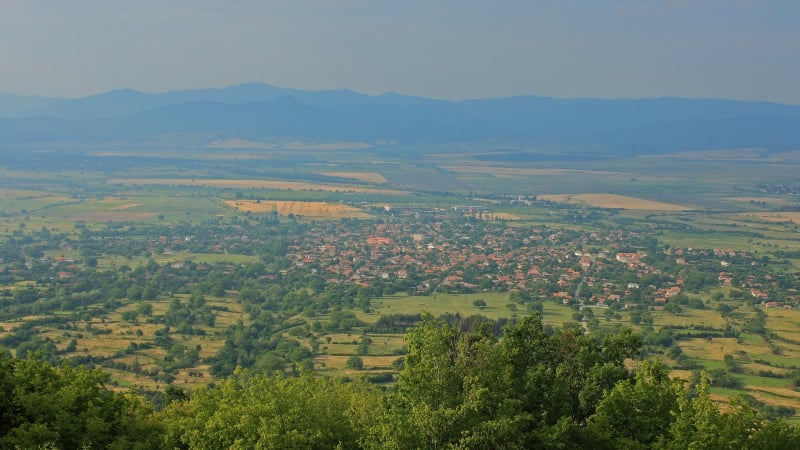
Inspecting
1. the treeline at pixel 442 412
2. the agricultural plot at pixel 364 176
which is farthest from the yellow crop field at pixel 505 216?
the treeline at pixel 442 412

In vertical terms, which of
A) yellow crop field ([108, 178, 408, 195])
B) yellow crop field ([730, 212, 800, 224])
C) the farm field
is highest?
yellow crop field ([108, 178, 408, 195])

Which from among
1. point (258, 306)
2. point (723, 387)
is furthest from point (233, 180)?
point (723, 387)

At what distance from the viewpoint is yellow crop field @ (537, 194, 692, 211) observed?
124312 millimetres

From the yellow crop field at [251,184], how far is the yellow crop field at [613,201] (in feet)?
95.4

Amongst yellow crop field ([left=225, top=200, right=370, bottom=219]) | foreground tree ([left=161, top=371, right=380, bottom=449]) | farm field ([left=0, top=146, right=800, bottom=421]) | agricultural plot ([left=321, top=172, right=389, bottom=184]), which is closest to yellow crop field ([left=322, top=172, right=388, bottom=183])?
agricultural plot ([left=321, top=172, right=389, bottom=184])

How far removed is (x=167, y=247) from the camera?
8412 cm

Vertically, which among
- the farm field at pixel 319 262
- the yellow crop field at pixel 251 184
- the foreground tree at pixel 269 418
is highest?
the foreground tree at pixel 269 418

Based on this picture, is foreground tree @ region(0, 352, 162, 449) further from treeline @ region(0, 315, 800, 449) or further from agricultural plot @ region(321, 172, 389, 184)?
agricultural plot @ region(321, 172, 389, 184)

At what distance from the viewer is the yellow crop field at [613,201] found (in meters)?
124

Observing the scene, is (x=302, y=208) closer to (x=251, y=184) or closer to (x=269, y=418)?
(x=251, y=184)

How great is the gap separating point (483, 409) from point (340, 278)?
53.1 metres

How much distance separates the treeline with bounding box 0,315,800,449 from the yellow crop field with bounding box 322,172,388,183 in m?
142

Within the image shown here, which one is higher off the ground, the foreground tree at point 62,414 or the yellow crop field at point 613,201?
the foreground tree at point 62,414

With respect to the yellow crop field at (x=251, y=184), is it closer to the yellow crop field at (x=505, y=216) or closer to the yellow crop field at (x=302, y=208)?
the yellow crop field at (x=302, y=208)
